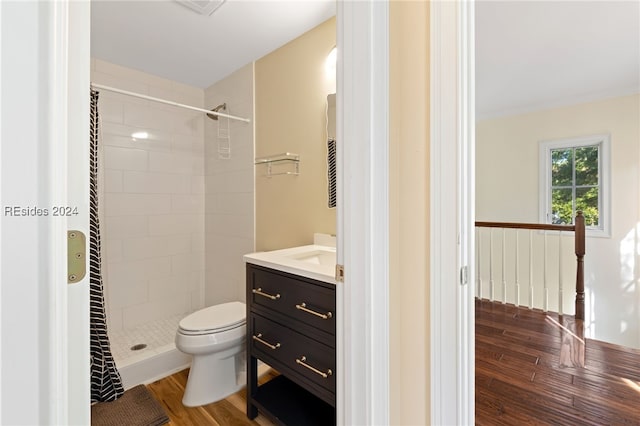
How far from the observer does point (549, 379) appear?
1.92m

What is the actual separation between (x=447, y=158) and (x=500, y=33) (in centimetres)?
185

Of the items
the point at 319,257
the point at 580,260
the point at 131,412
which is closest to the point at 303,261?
the point at 319,257

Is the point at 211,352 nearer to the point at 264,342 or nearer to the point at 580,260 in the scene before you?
the point at 264,342

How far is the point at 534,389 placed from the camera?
71.9 inches

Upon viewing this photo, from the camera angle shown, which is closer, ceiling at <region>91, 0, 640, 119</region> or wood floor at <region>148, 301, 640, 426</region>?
wood floor at <region>148, 301, 640, 426</region>

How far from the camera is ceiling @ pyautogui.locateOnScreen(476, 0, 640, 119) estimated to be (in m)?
1.90

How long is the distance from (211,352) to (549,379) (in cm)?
211

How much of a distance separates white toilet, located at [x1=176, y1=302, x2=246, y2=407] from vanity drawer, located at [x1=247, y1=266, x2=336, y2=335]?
39 centimetres

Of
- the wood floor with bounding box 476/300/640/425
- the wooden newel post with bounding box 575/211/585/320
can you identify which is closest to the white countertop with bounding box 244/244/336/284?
the wood floor with bounding box 476/300/640/425

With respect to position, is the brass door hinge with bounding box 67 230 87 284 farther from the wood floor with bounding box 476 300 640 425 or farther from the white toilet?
the wood floor with bounding box 476 300 640 425

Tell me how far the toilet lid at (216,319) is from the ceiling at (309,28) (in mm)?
1856

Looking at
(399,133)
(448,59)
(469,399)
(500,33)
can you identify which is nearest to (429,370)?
(469,399)

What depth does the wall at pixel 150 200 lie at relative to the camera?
248 centimetres

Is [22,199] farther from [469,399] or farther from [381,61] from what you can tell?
[469,399]
